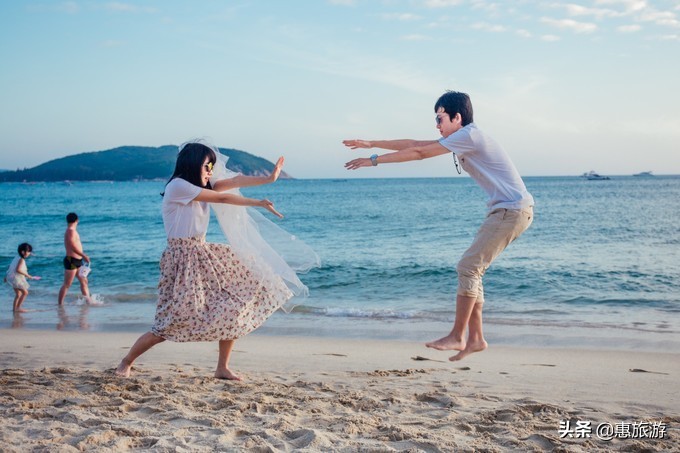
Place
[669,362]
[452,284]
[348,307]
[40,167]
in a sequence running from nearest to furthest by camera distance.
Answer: [669,362] → [348,307] → [452,284] → [40,167]

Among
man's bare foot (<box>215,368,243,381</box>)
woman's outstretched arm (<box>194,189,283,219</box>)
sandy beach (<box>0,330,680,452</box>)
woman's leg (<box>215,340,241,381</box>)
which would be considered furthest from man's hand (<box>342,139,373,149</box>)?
man's bare foot (<box>215,368,243,381</box>)

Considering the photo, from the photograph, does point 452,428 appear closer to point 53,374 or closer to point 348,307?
point 53,374

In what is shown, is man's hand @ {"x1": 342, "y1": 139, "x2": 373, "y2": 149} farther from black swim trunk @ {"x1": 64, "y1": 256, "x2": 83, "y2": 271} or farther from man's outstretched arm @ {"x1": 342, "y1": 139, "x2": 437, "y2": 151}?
black swim trunk @ {"x1": 64, "y1": 256, "x2": 83, "y2": 271}

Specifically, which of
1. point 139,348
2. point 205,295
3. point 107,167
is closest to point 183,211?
point 205,295

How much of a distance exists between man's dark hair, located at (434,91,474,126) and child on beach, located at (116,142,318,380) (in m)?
1.47

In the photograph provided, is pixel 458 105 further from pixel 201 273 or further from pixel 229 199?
pixel 201 273

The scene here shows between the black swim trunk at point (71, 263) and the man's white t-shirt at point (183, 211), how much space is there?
24.3 feet

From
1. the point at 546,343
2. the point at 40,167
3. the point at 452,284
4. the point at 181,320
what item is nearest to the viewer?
the point at 181,320

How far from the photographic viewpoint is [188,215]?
5.88m

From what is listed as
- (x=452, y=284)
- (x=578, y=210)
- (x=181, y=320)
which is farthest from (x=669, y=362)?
(x=578, y=210)

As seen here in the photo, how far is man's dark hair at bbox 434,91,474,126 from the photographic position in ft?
17.1

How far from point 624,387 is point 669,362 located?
1586mm

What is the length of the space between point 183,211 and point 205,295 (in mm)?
772

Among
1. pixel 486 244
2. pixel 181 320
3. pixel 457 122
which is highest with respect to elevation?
pixel 457 122
